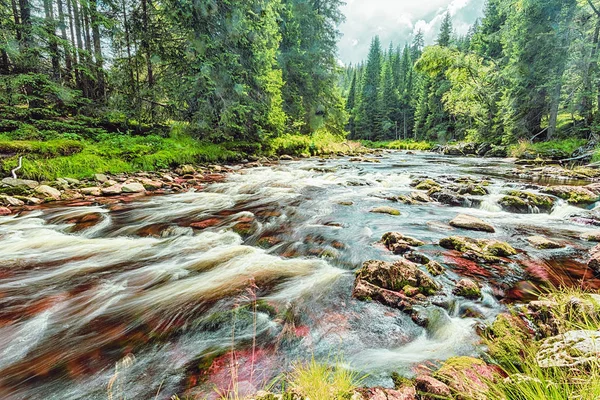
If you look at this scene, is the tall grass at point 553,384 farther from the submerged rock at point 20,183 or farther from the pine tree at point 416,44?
the pine tree at point 416,44

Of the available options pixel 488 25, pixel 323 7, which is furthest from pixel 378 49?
pixel 323 7

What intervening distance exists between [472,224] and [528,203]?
2.59 metres

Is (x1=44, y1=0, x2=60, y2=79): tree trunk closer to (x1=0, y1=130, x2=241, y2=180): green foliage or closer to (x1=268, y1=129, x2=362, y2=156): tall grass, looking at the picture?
(x1=0, y1=130, x2=241, y2=180): green foliage

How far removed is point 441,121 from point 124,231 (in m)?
49.8

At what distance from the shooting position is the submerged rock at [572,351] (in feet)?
4.35

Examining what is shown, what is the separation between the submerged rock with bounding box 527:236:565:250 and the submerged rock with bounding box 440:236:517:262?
66 centimetres

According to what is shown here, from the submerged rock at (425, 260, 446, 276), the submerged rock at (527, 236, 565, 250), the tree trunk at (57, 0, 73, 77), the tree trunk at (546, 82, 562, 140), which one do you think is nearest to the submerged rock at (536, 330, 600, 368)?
the submerged rock at (425, 260, 446, 276)

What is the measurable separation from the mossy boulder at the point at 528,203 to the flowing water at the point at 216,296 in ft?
0.92

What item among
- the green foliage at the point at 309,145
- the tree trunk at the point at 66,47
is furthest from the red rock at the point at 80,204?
the green foliage at the point at 309,145

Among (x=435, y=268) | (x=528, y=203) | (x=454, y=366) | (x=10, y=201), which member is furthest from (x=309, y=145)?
(x=454, y=366)

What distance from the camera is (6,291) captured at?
133 inches

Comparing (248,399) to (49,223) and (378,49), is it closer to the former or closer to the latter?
(49,223)

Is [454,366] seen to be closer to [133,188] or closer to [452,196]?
[452,196]

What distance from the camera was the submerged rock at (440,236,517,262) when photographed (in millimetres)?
3973
